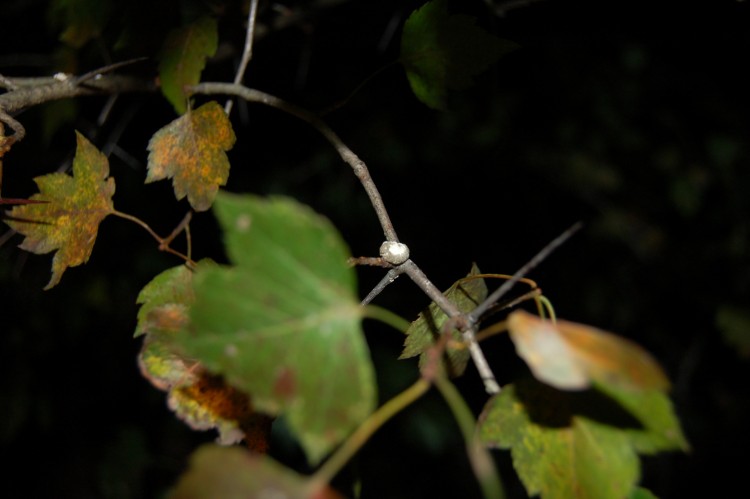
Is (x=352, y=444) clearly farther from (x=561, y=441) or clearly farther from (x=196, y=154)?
(x=196, y=154)

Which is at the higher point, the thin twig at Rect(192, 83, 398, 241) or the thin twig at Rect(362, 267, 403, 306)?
the thin twig at Rect(192, 83, 398, 241)

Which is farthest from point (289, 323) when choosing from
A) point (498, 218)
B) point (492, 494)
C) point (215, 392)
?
point (498, 218)

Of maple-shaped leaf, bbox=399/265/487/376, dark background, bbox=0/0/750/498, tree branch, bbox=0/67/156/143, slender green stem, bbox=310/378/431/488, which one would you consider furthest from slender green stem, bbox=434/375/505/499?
dark background, bbox=0/0/750/498

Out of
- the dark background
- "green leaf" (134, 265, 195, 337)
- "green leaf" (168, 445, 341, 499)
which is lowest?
the dark background

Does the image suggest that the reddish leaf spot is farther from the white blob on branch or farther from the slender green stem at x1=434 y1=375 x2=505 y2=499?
the white blob on branch

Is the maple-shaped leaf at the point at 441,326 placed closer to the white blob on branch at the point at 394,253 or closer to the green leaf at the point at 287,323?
the white blob on branch at the point at 394,253

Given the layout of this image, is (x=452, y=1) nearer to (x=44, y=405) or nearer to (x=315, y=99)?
(x=315, y=99)
